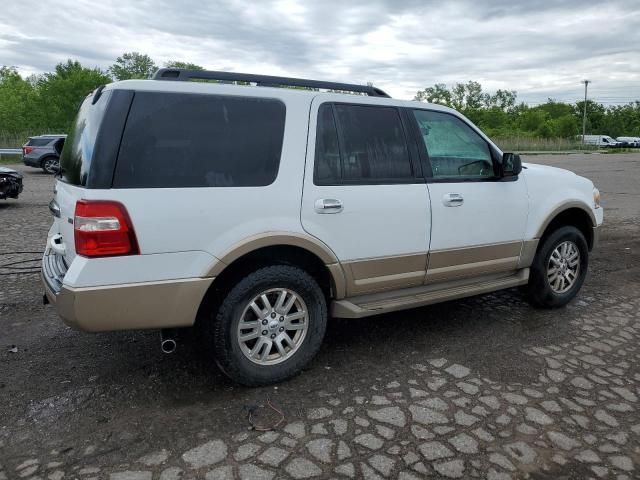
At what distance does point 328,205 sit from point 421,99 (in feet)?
144

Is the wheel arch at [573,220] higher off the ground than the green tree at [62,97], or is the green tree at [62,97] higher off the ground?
the green tree at [62,97]

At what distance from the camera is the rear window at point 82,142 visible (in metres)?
2.95

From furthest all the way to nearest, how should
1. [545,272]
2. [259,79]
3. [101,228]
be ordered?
[545,272] → [259,79] → [101,228]

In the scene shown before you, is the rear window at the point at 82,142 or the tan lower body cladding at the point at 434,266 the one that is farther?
the tan lower body cladding at the point at 434,266

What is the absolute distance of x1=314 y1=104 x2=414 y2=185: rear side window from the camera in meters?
3.54

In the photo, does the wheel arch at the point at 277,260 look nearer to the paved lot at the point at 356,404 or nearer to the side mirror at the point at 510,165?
the paved lot at the point at 356,404

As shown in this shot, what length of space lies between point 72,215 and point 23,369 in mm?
1360

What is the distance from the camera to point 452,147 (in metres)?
4.20

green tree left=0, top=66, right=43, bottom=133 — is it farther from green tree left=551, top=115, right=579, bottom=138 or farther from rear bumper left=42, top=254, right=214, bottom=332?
green tree left=551, top=115, right=579, bottom=138

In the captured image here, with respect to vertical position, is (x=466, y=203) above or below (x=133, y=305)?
above

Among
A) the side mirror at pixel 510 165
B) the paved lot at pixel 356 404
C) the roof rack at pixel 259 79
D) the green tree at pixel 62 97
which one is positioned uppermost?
the green tree at pixel 62 97

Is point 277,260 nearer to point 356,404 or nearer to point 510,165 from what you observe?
point 356,404

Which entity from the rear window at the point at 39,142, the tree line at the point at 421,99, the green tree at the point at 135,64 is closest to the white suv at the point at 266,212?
the rear window at the point at 39,142

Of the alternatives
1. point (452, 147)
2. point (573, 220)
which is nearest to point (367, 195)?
point (452, 147)
